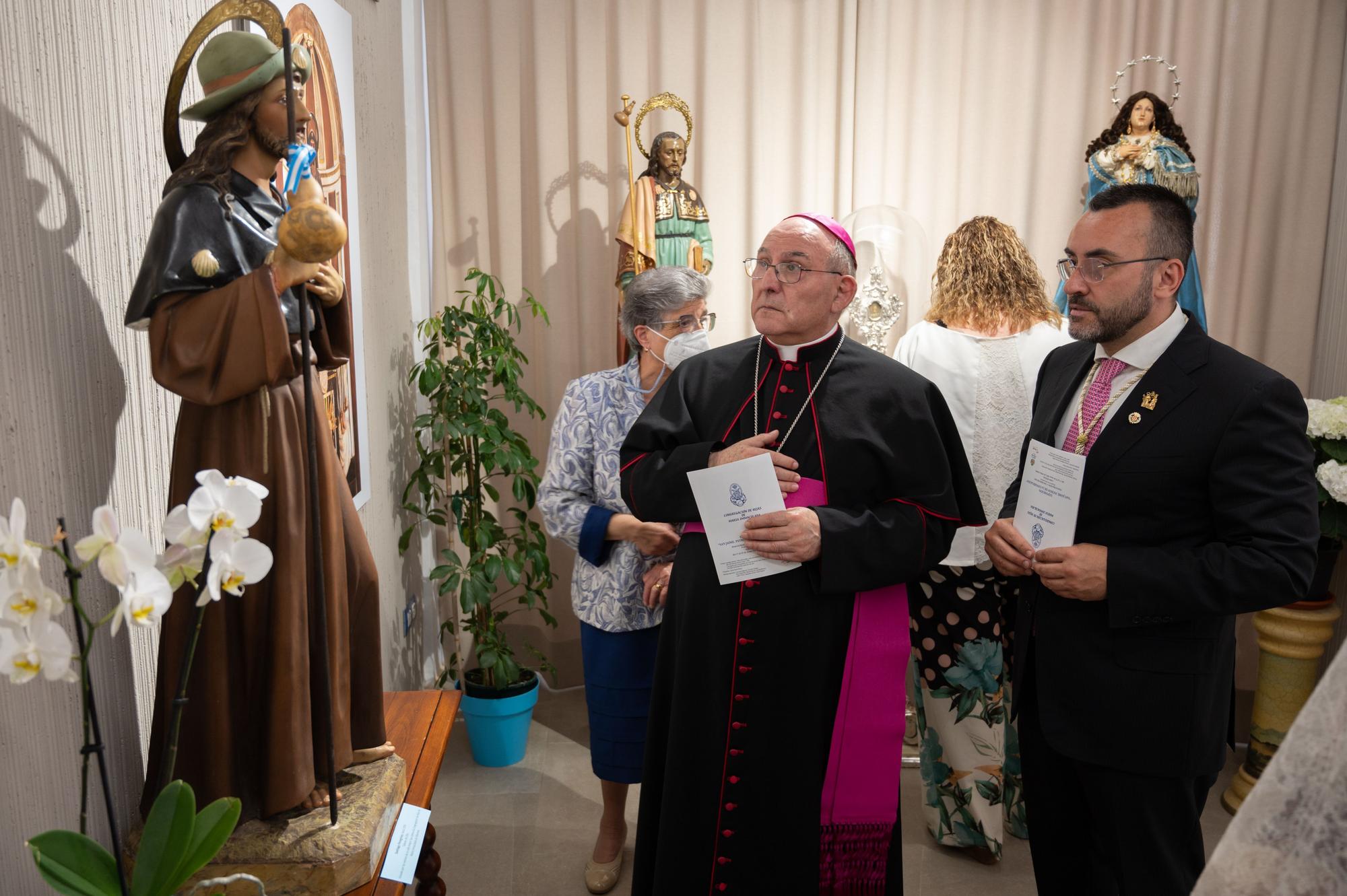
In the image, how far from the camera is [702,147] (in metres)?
4.32

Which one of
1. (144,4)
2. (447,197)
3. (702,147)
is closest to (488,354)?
(447,197)

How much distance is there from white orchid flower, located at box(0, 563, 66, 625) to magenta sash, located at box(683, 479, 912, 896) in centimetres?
146

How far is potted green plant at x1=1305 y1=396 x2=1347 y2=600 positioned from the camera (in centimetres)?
315

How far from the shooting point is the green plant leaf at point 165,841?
0.96 metres

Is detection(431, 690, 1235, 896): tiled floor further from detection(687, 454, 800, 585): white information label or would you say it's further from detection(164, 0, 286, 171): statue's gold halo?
detection(164, 0, 286, 171): statue's gold halo

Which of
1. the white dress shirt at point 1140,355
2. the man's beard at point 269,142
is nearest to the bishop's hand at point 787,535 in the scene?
the white dress shirt at point 1140,355

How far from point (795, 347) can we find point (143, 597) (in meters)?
1.60

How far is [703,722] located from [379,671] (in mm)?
820

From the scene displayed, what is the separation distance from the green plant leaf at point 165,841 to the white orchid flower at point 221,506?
0.28 m

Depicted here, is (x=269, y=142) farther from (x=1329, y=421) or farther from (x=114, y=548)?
(x=1329, y=421)

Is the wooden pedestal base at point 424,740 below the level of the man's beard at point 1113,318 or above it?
below

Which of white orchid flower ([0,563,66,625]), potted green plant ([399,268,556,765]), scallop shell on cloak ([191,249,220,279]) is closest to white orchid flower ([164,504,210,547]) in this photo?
white orchid flower ([0,563,66,625])

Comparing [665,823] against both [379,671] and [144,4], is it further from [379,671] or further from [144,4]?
[144,4]

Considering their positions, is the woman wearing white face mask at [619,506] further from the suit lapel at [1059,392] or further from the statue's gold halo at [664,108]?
the statue's gold halo at [664,108]
